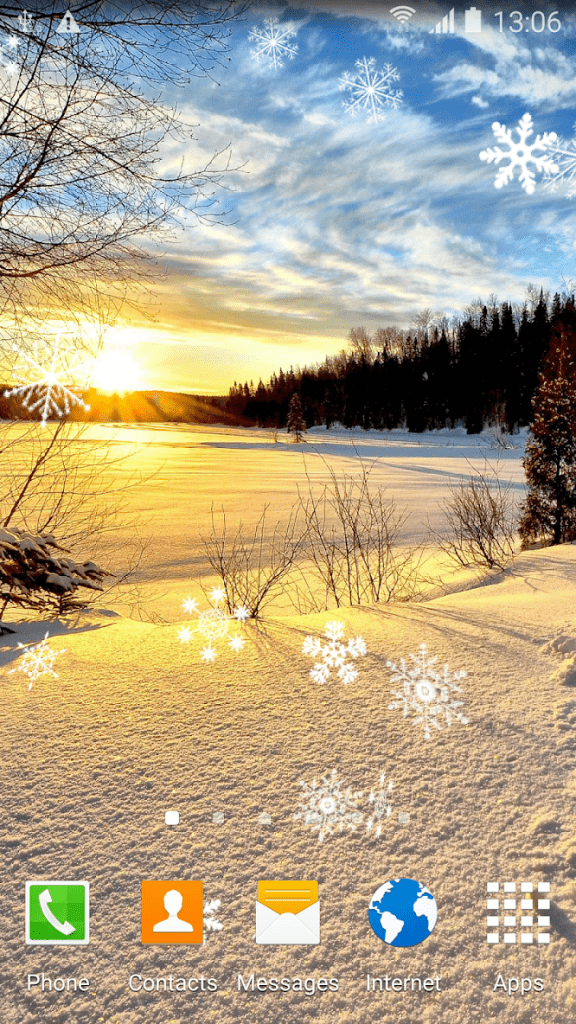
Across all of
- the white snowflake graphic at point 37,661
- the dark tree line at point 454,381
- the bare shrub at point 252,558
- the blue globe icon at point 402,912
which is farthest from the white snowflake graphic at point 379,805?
the dark tree line at point 454,381

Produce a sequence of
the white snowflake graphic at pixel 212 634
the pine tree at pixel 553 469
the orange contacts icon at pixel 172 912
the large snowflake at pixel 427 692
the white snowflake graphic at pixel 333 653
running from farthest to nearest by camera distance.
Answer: the pine tree at pixel 553 469
the white snowflake graphic at pixel 212 634
the white snowflake graphic at pixel 333 653
the large snowflake at pixel 427 692
the orange contacts icon at pixel 172 912

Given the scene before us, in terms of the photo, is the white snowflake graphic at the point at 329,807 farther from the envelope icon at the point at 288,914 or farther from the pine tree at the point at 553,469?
the pine tree at the point at 553,469

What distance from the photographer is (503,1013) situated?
3.19 ft

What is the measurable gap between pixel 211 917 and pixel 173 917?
0.09 meters

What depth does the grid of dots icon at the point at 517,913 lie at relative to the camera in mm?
1095

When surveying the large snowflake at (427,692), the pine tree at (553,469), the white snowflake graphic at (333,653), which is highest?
the pine tree at (553,469)

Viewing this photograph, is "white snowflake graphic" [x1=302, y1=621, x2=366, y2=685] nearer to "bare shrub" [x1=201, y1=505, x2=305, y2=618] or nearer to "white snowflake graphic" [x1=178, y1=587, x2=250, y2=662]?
"white snowflake graphic" [x1=178, y1=587, x2=250, y2=662]

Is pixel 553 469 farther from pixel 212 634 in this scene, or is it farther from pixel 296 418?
pixel 296 418

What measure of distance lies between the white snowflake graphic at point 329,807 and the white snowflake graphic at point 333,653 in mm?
661

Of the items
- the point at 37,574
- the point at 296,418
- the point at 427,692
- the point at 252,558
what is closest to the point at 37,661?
the point at 37,574

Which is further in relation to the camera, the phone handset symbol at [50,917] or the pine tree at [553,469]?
the pine tree at [553,469]

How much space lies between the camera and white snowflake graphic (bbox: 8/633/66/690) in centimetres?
238

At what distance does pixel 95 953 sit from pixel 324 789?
2.14 feet

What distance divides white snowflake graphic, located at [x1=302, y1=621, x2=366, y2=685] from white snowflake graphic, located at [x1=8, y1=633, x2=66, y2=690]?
3.68ft
